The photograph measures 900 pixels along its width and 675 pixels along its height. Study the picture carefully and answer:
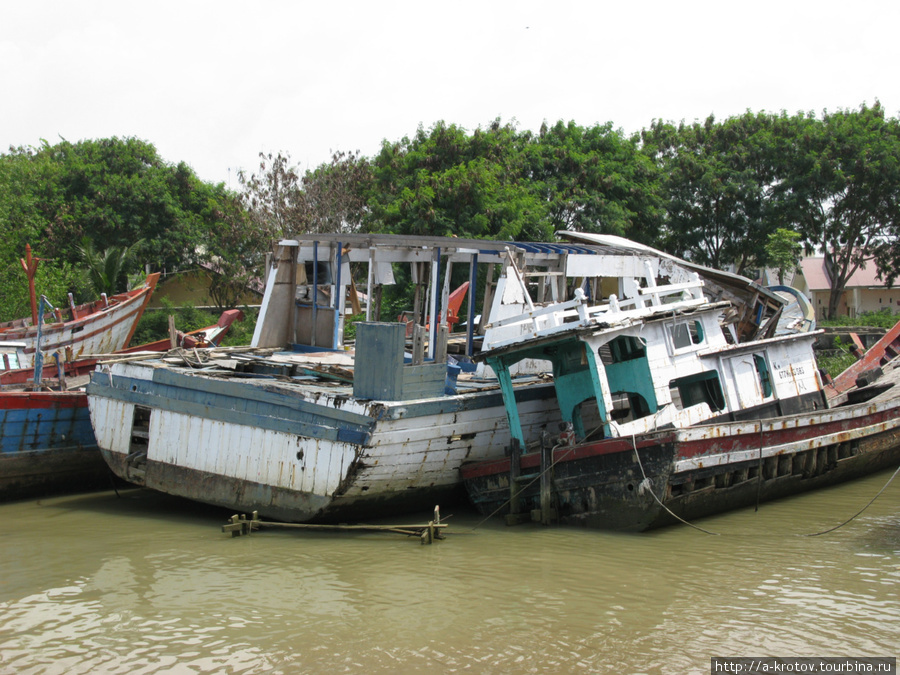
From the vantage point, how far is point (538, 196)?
25.4 metres

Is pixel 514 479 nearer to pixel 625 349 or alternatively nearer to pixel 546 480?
pixel 546 480

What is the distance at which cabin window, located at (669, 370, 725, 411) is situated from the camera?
1060 centimetres

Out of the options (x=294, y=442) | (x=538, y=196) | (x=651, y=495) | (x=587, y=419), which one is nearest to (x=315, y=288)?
(x=294, y=442)

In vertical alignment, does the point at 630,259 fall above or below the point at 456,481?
above

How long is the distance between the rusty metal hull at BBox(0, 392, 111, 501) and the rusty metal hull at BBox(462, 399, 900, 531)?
6.13 meters

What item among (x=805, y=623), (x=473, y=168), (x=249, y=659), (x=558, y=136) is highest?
(x=558, y=136)

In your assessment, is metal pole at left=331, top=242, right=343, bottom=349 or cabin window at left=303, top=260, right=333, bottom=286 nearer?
metal pole at left=331, top=242, right=343, bottom=349

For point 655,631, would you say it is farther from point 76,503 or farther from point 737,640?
point 76,503

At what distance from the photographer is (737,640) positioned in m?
6.32

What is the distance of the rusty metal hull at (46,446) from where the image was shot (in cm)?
1147

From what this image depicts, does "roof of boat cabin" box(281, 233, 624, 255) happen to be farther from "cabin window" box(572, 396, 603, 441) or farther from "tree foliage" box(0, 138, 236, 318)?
"tree foliage" box(0, 138, 236, 318)

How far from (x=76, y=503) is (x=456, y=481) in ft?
18.6

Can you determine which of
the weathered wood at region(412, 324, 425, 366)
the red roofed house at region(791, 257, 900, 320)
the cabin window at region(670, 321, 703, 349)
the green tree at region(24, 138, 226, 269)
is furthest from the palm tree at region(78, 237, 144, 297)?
the red roofed house at region(791, 257, 900, 320)

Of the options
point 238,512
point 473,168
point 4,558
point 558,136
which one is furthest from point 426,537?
point 558,136
